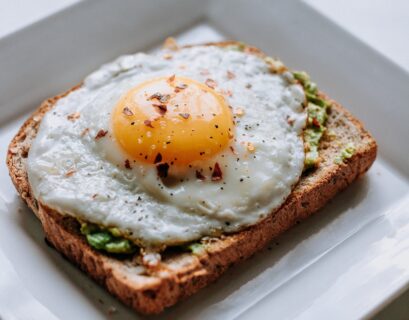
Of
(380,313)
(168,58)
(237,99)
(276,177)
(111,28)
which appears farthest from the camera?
(111,28)

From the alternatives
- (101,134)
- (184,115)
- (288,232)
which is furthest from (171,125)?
(288,232)

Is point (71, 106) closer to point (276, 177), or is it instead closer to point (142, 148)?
point (142, 148)

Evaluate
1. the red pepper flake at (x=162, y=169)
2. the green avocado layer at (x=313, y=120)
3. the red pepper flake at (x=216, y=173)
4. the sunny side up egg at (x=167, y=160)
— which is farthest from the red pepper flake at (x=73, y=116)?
the green avocado layer at (x=313, y=120)

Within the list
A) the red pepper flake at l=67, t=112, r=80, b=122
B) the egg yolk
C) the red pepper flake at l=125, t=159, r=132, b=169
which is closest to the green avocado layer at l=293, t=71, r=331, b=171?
the egg yolk

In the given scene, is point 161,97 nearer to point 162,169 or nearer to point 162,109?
point 162,109

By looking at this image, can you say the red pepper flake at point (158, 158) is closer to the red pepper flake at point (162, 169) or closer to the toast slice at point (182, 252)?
the red pepper flake at point (162, 169)

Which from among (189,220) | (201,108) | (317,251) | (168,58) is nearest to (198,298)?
(189,220)
